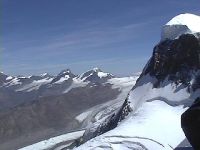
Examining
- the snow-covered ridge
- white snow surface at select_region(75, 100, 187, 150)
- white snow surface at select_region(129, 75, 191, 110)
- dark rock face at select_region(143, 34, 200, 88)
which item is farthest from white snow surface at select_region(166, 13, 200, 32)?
white snow surface at select_region(75, 100, 187, 150)

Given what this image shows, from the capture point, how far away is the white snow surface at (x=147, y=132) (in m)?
66.5

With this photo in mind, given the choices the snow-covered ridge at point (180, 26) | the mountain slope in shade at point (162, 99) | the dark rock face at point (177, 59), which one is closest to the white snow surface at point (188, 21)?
the snow-covered ridge at point (180, 26)

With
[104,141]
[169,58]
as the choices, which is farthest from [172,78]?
[104,141]

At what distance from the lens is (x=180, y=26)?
107 m

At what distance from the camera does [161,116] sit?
283 feet

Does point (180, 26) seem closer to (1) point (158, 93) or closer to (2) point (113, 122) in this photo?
(1) point (158, 93)

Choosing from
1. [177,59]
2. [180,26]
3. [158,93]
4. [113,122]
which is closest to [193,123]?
[158,93]

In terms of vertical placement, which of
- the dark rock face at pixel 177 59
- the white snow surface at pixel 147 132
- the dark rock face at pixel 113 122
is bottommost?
the dark rock face at pixel 113 122

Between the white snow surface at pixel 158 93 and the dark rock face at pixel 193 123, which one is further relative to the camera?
the white snow surface at pixel 158 93

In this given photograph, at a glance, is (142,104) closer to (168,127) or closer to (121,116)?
(121,116)

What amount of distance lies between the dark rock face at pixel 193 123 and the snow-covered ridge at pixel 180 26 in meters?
83.4

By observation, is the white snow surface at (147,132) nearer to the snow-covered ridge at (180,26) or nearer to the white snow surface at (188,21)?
the snow-covered ridge at (180,26)

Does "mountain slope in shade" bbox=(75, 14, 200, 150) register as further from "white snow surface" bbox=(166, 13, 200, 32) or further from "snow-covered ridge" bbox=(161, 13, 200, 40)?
"white snow surface" bbox=(166, 13, 200, 32)

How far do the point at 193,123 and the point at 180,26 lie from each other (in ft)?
285
